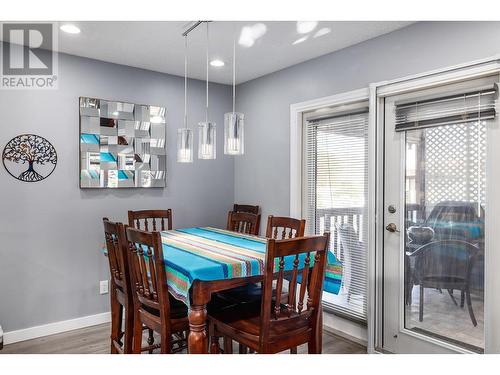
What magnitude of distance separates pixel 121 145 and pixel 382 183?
7.48 ft

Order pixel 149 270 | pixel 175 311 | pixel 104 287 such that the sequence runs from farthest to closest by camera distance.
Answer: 1. pixel 104 287
2. pixel 175 311
3. pixel 149 270

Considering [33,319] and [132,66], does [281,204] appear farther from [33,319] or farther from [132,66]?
[33,319]

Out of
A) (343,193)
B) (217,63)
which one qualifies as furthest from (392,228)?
(217,63)

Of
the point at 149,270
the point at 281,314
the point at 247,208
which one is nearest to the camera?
the point at 281,314

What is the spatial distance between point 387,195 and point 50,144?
8.88ft

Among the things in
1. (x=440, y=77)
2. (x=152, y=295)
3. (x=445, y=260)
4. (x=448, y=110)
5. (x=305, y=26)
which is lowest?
(x=152, y=295)

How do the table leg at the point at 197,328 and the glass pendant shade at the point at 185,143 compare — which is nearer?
the table leg at the point at 197,328

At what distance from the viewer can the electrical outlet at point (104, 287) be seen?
132 inches

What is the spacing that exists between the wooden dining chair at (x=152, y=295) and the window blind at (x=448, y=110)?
1.87 meters

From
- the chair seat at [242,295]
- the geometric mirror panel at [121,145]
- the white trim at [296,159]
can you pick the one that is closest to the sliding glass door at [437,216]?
the white trim at [296,159]

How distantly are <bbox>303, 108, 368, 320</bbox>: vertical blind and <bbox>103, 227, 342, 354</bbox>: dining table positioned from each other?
0.95 m

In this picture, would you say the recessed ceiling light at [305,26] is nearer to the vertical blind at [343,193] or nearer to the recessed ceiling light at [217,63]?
the vertical blind at [343,193]

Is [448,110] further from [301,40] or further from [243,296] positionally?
[243,296]

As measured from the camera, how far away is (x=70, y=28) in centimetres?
262
